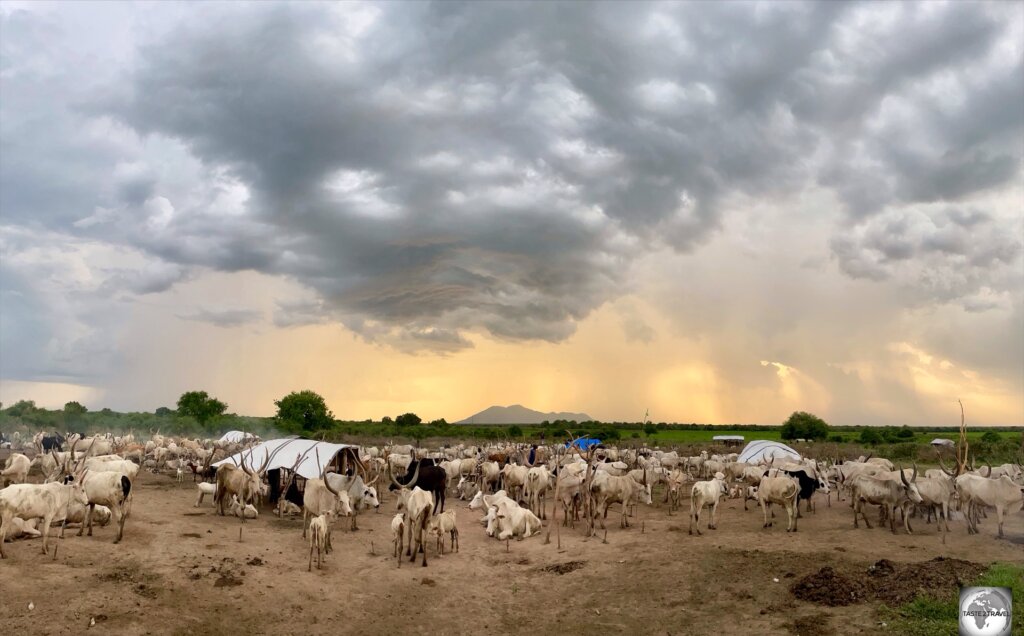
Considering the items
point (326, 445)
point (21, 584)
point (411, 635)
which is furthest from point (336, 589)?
point (326, 445)

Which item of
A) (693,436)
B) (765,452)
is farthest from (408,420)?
(765,452)

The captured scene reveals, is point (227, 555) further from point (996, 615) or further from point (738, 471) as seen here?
point (738, 471)

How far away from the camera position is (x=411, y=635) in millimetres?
13445

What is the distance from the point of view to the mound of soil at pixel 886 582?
42.4 ft

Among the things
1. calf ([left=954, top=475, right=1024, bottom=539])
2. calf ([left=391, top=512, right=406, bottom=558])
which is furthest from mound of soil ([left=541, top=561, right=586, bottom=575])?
calf ([left=954, top=475, right=1024, bottom=539])

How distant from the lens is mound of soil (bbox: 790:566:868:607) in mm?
13141

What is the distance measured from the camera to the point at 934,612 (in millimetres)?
11891

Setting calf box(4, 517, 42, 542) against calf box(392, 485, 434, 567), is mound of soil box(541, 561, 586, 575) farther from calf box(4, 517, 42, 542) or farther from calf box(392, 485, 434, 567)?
calf box(4, 517, 42, 542)

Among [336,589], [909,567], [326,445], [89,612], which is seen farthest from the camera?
[326,445]

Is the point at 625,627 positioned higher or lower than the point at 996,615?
lower

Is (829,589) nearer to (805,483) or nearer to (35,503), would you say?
(805,483)

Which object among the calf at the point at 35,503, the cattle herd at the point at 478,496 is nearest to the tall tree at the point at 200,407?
the cattle herd at the point at 478,496

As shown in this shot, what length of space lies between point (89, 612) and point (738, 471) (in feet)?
96.3

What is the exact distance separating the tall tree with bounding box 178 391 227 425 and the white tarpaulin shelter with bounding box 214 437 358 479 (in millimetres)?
60749
